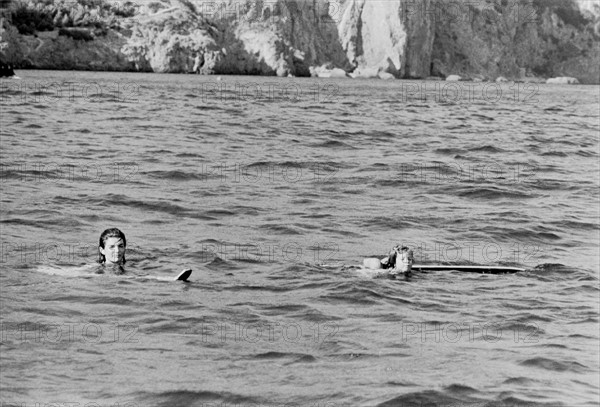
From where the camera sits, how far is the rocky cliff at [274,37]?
12581 centimetres

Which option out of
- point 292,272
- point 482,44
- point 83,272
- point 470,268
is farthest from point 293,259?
point 482,44

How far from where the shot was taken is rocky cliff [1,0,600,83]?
126 m

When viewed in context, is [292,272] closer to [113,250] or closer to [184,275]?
[184,275]

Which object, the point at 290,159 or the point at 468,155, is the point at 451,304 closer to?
the point at 290,159

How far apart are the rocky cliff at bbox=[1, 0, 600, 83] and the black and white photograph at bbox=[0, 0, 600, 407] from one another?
8336cm

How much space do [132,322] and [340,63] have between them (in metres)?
156

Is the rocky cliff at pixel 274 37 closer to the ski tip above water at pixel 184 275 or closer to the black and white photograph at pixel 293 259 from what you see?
the black and white photograph at pixel 293 259

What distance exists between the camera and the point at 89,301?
12.2 m

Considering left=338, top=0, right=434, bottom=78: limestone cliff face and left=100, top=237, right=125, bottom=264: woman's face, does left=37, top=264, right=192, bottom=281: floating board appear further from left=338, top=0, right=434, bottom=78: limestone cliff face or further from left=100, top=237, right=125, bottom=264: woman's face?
left=338, top=0, right=434, bottom=78: limestone cliff face

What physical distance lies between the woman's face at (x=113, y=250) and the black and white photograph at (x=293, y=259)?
3 cm

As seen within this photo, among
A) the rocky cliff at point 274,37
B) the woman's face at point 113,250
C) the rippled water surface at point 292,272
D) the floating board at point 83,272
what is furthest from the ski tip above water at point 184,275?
the rocky cliff at point 274,37

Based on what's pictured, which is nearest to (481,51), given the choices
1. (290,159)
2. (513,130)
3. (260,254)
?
(513,130)

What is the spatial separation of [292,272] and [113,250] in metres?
2.57

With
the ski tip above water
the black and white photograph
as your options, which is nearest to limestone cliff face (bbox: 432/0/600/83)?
the black and white photograph
